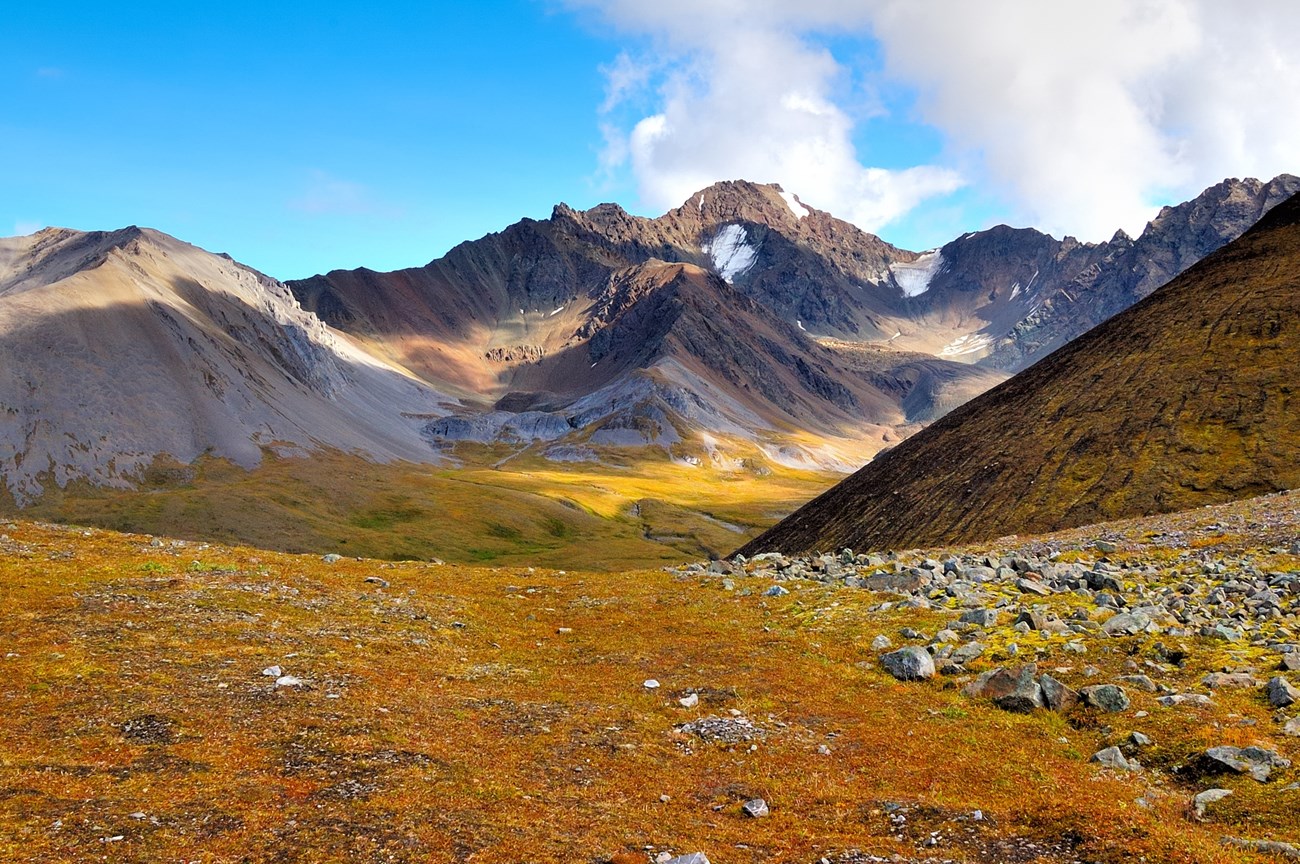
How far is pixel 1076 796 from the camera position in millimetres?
14945

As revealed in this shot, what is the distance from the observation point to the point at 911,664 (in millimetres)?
22344

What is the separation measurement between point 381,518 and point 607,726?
145168mm

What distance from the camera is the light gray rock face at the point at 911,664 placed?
871 inches

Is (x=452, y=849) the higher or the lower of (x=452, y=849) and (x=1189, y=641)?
the lower

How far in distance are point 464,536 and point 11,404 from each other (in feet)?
304

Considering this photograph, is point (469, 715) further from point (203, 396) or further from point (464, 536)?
point (203, 396)

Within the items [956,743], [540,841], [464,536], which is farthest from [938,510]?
[464,536]

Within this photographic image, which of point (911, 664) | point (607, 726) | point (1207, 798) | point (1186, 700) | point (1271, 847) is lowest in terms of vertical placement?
point (607, 726)

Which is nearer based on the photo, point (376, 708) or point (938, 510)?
point (376, 708)

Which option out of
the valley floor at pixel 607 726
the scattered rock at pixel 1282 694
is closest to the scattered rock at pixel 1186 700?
the valley floor at pixel 607 726

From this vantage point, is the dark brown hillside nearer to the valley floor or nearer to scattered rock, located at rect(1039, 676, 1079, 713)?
the valley floor

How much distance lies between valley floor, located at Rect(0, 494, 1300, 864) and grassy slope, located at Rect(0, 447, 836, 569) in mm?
99632

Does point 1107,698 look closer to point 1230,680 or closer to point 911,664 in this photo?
point 1230,680

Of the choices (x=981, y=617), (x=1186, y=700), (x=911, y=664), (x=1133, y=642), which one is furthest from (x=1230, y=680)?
(x=911, y=664)
